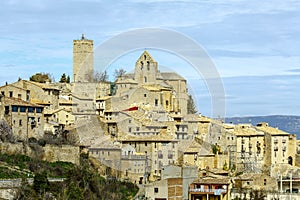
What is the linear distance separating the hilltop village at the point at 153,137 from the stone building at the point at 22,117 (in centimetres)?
4

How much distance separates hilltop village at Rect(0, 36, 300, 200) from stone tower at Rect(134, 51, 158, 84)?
64mm

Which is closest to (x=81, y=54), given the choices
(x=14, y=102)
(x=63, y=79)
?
(x=63, y=79)

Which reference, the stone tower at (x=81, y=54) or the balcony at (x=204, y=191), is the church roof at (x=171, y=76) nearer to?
the stone tower at (x=81, y=54)

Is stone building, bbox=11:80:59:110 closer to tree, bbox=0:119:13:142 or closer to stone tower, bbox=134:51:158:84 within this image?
stone tower, bbox=134:51:158:84

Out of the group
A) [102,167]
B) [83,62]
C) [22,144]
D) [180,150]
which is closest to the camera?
[22,144]

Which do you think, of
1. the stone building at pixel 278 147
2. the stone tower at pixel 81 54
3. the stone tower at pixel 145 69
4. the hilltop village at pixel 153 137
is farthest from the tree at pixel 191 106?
the stone tower at pixel 81 54

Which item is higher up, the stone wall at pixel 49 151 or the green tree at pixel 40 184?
the stone wall at pixel 49 151

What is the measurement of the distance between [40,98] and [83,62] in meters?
14.9

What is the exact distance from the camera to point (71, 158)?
38188mm

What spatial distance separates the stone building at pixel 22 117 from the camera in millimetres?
38281

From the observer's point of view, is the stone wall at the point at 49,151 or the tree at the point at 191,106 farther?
the tree at the point at 191,106

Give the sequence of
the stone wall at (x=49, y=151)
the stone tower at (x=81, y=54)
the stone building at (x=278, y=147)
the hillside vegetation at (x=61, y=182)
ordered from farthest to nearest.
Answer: the stone tower at (x=81, y=54) < the stone building at (x=278, y=147) < the stone wall at (x=49, y=151) < the hillside vegetation at (x=61, y=182)

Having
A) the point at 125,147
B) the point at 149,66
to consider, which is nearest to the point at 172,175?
the point at 125,147

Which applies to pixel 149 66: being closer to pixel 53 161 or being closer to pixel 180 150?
pixel 180 150
